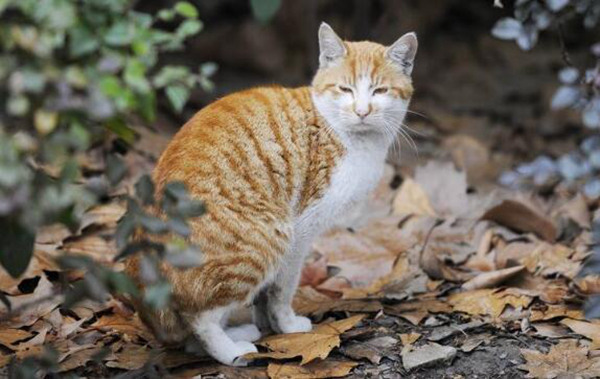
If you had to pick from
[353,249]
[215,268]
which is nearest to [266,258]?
[215,268]

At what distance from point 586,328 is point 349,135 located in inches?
59.4

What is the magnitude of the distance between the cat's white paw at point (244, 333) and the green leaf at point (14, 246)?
1273 mm

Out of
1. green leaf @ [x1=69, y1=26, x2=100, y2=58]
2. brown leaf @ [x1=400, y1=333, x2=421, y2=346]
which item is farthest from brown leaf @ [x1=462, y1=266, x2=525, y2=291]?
green leaf @ [x1=69, y1=26, x2=100, y2=58]

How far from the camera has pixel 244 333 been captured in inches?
166

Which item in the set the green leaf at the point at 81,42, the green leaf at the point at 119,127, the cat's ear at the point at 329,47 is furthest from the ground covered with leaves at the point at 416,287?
the cat's ear at the point at 329,47

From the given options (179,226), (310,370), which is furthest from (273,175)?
(179,226)

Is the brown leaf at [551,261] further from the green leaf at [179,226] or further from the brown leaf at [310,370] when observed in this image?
the green leaf at [179,226]

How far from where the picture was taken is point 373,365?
3.95m

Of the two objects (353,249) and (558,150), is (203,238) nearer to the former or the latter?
(353,249)

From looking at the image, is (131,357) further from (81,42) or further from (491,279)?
(491,279)

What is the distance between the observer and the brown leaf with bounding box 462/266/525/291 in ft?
15.6

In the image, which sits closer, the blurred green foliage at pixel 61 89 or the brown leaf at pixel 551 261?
the blurred green foliage at pixel 61 89

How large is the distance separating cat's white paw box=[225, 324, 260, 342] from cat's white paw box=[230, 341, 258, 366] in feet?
0.42

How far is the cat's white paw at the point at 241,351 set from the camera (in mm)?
3865
